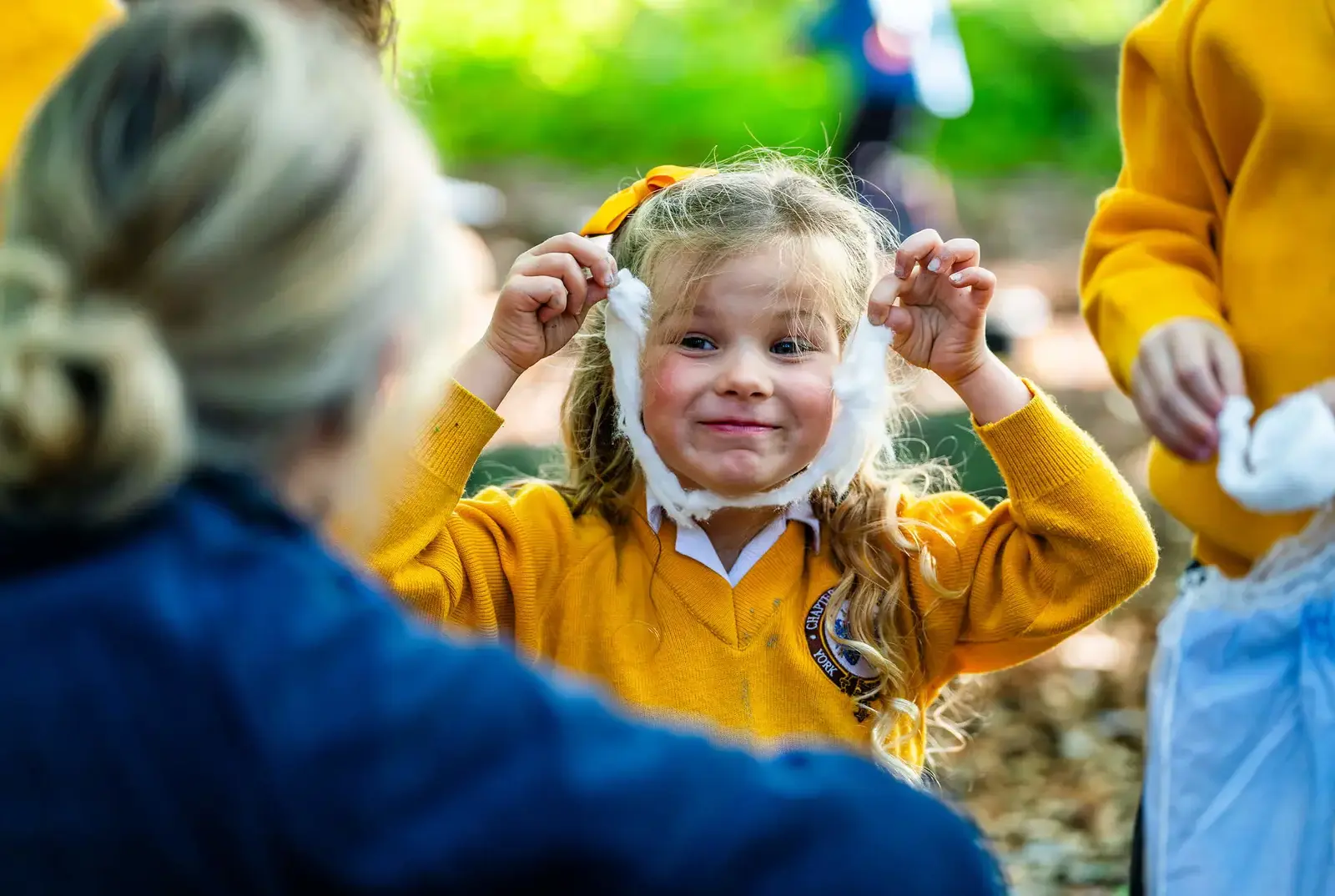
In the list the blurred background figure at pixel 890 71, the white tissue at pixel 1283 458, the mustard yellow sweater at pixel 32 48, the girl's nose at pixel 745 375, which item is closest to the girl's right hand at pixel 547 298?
the girl's nose at pixel 745 375

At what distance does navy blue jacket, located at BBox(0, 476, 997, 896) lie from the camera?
42.7 inches

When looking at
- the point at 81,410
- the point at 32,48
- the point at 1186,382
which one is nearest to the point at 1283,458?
the point at 1186,382

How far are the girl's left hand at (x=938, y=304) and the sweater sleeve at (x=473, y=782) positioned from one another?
48.6 inches

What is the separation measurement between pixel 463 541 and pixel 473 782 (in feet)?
4.24

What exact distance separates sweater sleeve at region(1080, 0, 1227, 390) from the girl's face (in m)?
0.45

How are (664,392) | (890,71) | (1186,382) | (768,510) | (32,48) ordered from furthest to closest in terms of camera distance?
(890,71)
(768,510)
(664,392)
(32,48)
(1186,382)

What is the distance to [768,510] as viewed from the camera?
7.97 ft

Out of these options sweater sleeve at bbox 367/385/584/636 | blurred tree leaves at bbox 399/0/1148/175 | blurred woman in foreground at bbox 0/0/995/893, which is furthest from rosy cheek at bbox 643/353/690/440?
blurred tree leaves at bbox 399/0/1148/175

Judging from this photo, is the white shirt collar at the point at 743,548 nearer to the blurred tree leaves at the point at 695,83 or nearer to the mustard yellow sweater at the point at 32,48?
the mustard yellow sweater at the point at 32,48

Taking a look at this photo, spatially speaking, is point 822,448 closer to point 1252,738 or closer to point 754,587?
point 754,587

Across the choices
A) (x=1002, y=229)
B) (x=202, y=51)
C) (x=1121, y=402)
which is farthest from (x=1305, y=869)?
(x=1002, y=229)

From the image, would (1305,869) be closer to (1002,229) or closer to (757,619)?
(757,619)

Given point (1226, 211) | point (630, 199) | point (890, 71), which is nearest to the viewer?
point (1226, 211)

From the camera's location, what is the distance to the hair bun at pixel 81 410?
43.5 inches
